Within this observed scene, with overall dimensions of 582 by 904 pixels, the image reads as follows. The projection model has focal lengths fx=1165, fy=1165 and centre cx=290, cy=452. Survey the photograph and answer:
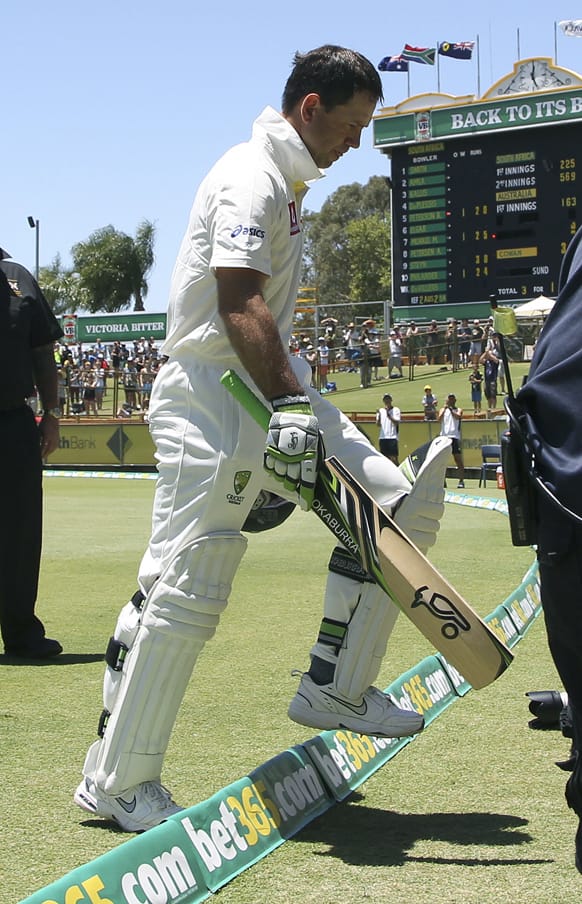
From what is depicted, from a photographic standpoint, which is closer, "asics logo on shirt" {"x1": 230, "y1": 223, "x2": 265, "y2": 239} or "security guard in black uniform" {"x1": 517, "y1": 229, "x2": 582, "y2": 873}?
"security guard in black uniform" {"x1": 517, "y1": 229, "x2": 582, "y2": 873}

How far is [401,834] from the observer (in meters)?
3.35

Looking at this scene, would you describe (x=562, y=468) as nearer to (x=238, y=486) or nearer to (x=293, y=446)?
(x=293, y=446)

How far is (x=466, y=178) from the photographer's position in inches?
1511

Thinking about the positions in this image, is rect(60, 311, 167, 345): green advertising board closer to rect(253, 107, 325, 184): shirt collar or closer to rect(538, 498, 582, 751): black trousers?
rect(253, 107, 325, 184): shirt collar

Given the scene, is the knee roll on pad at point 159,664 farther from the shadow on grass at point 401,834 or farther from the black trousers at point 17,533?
the black trousers at point 17,533

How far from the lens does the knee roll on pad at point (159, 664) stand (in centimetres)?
335

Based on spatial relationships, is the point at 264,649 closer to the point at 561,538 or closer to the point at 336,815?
the point at 336,815

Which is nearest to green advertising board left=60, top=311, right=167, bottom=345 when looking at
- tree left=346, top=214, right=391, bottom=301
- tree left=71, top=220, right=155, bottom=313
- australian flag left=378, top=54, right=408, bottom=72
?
tree left=71, top=220, right=155, bottom=313

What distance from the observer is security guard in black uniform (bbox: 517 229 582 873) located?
239cm

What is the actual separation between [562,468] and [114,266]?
238 ft

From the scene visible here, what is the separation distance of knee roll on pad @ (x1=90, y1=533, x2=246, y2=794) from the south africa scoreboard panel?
34.2 meters

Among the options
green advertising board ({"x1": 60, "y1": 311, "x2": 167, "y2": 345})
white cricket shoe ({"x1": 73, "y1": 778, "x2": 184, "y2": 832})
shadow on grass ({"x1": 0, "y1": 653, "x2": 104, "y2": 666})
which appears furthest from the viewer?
green advertising board ({"x1": 60, "y1": 311, "x2": 167, "y2": 345})

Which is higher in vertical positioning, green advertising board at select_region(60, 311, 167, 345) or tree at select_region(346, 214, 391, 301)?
tree at select_region(346, 214, 391, 301)

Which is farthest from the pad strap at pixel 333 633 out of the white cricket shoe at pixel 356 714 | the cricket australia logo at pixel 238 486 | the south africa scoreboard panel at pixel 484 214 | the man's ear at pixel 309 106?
the south africa scoreboard panel at pixel 484 214
